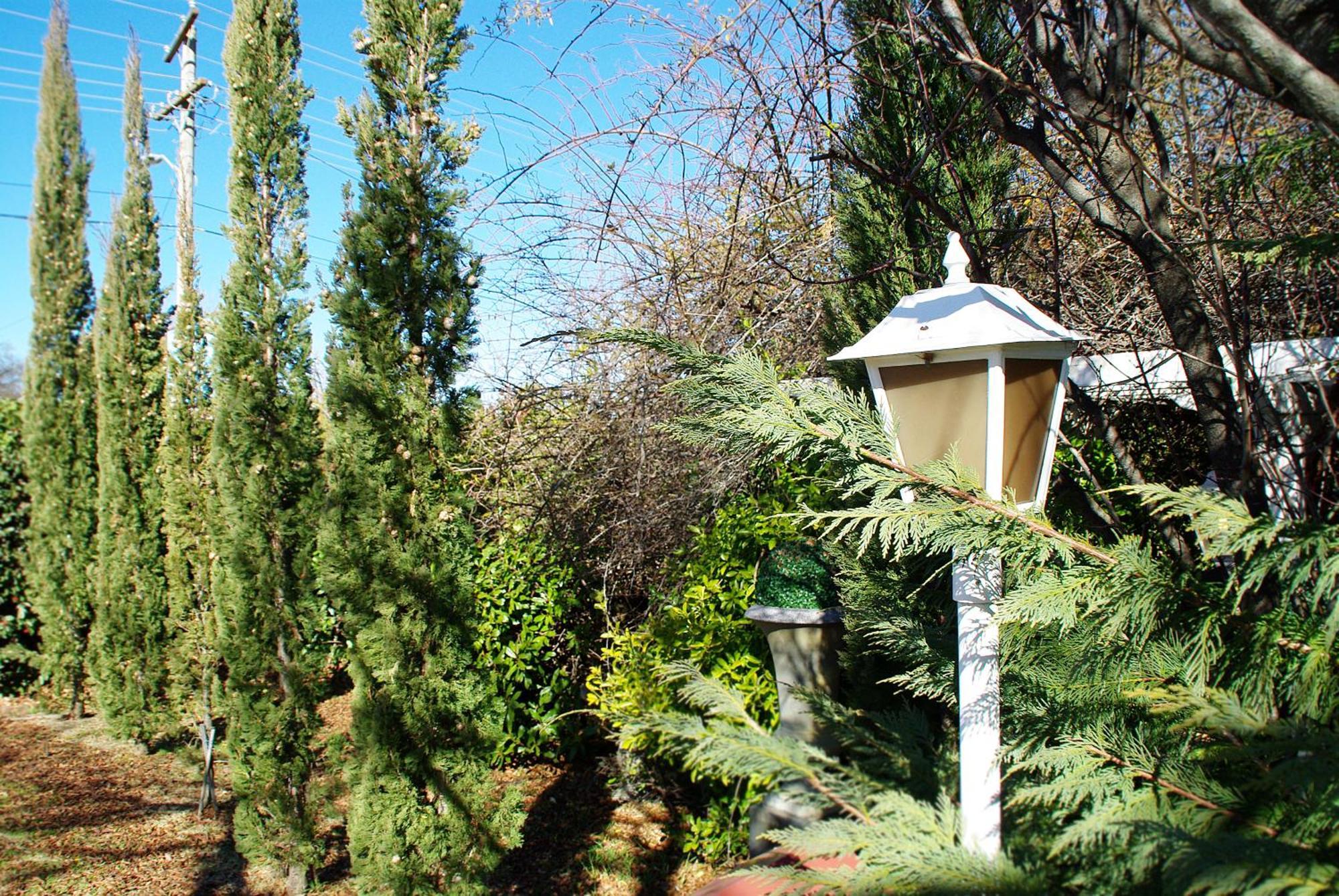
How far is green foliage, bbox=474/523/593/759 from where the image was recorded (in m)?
5.08

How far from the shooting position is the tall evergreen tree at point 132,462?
6.52 meters

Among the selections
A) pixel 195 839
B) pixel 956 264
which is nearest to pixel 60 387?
pixel 195 839

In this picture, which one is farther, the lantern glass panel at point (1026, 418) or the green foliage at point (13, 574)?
the green foliage at point (13, 574)

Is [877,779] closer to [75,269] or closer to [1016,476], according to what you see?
[1016,476]

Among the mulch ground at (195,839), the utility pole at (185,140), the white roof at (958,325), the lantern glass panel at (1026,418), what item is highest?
the utility pole at (185,140)

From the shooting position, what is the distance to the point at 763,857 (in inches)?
60.6

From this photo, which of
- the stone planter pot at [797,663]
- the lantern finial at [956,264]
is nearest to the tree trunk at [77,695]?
the stone planter pot at [797,663]

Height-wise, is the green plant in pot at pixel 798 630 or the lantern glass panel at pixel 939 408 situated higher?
the lantern glass panel at pixel 939 408

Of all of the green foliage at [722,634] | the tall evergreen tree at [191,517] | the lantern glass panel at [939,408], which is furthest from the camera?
the tall evergreen tree at [191,517]

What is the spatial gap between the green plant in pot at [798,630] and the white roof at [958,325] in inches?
70.0

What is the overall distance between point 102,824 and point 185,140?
6.62 m

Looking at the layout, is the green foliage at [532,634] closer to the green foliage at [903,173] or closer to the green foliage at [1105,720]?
the green foliage at [903,173]

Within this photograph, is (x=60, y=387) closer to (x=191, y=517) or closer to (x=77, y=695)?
(x=77, y=695)

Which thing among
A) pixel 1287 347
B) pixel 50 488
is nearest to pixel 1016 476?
pixel 1287 347
